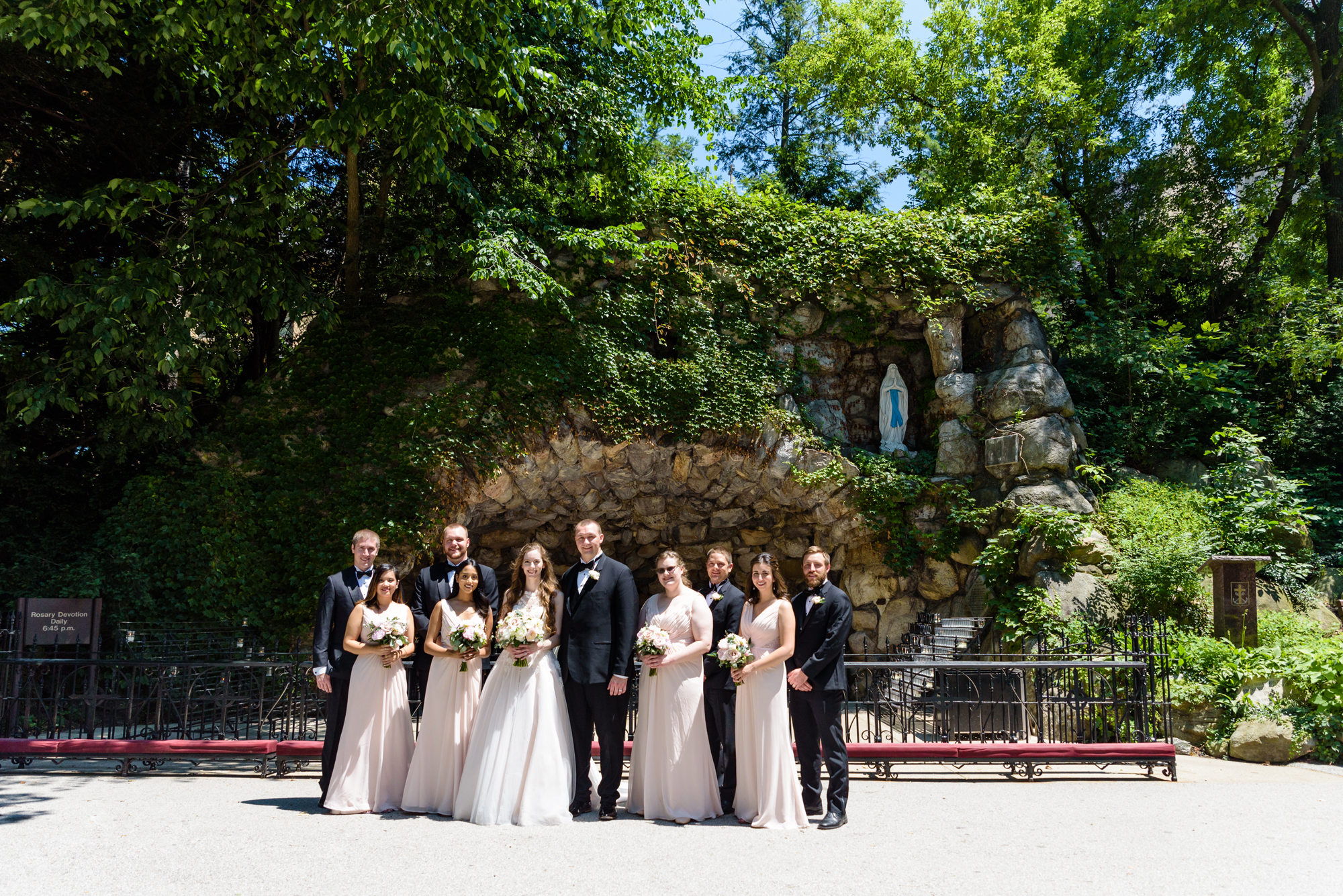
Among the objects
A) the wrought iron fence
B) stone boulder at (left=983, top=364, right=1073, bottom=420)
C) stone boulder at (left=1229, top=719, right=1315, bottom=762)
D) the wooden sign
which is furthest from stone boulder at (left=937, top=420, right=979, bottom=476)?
the wooden sign

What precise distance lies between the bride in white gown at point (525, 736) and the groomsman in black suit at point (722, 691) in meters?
1.03

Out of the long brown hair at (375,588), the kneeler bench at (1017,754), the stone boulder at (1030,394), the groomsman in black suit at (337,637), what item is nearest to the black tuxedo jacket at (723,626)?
the kneeler bench at (1017,754)

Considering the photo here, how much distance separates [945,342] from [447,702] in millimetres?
10282

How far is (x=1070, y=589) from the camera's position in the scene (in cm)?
1127

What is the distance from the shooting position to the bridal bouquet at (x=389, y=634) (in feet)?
18.2

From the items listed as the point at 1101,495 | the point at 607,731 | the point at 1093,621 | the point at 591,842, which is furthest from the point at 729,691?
the point at 1101,495

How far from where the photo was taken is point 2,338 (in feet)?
33.2

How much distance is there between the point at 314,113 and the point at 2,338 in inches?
190

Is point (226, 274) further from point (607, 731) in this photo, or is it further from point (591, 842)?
point (591, 842)

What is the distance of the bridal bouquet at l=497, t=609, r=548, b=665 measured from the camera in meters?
5.27

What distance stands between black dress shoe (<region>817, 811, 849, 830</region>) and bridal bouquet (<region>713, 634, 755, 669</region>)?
3.56 feet

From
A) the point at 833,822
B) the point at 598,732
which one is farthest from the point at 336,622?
the point at 833,822

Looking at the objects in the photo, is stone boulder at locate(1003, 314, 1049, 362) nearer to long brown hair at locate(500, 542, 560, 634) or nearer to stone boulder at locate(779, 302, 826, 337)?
stone boulder at locate(779, 302, 826, 337)

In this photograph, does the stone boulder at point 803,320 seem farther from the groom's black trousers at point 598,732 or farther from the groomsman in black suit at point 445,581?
the groom's black trousers at point 598,732
